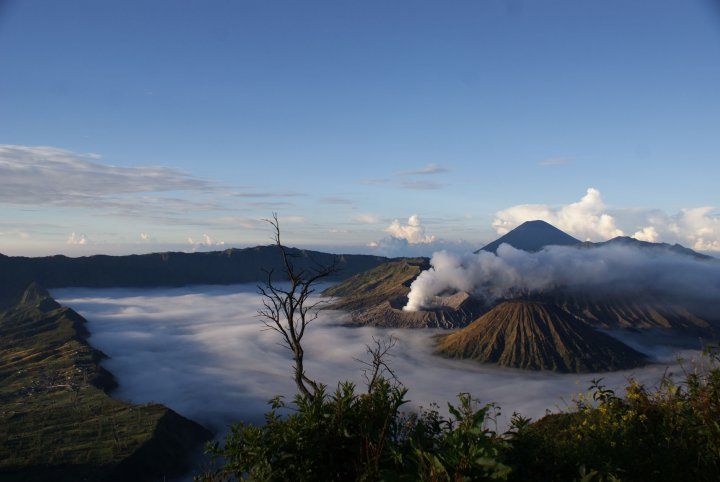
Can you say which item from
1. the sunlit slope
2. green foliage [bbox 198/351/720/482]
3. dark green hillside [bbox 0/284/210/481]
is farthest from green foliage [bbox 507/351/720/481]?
the sunlit slope

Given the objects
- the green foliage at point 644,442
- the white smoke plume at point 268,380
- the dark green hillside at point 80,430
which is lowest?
the white smoke plume at point 268,380

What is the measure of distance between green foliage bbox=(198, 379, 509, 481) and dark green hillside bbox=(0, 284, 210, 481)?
81953 millimetres

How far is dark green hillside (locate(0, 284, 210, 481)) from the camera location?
77.1 metres

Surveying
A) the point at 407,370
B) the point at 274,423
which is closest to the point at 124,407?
the point at 407,370

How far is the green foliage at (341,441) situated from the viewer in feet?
23.0

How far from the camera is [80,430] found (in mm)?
91625

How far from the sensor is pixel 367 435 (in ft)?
24.0

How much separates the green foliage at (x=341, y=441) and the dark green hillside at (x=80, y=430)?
81953 mm

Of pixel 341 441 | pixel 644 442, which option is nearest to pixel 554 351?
pixel 644 442

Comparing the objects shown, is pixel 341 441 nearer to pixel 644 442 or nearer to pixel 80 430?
pixel 644 442

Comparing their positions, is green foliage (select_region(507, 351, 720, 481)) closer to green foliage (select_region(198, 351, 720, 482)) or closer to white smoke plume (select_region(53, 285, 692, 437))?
green foliage (select_region(198, 351, 720, 482))

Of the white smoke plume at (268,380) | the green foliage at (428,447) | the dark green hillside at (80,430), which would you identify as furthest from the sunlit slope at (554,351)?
the green foliage at (428,447)

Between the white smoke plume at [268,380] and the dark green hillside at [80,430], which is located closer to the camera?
the dark green hillside at [80,430]

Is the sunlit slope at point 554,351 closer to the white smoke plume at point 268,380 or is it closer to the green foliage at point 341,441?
the white smoke plume at point 268,380
